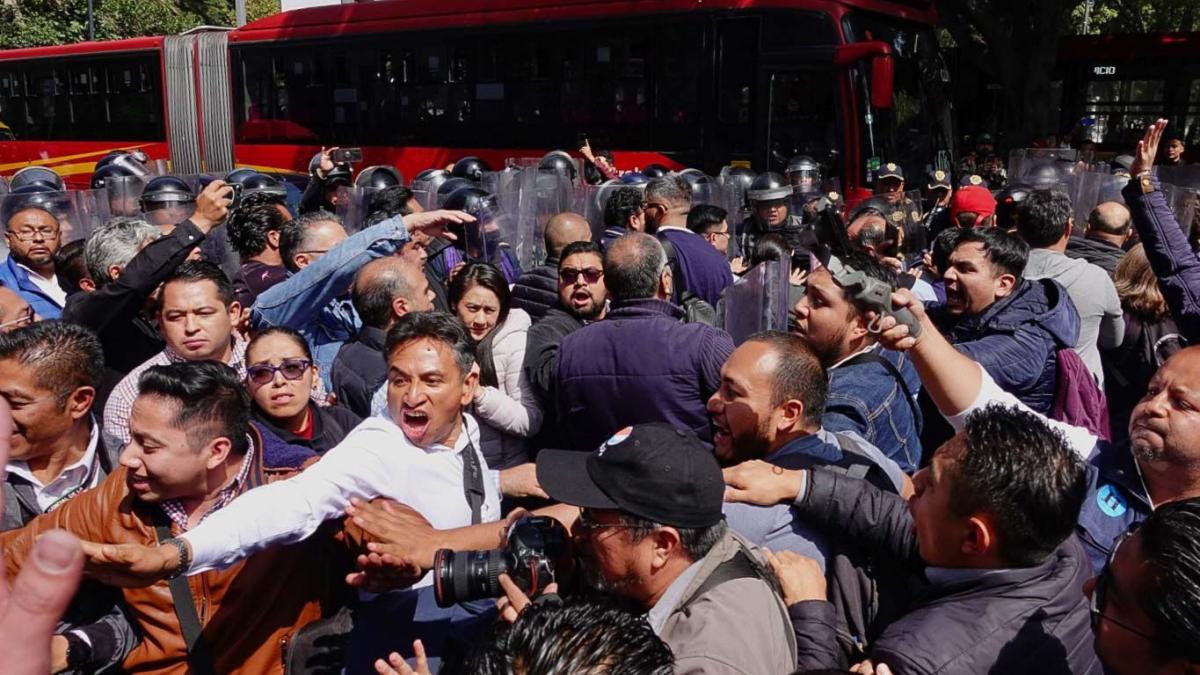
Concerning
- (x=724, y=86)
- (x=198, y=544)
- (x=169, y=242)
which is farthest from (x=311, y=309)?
(x=724, y=86)

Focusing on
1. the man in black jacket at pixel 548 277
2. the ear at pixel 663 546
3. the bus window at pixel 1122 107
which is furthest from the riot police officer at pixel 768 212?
the bus window at pixel 1122 107

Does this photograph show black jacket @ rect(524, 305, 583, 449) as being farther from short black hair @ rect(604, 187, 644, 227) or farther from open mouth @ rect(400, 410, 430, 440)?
short black hair @ rect(604, 187, 644, 227)

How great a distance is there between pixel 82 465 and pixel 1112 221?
532cm

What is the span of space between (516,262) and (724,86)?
5570 millimetres

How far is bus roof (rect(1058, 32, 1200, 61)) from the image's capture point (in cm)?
1591

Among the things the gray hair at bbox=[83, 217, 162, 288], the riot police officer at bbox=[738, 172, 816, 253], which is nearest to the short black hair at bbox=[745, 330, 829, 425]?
the gray hair at bbox=[83, 217, 162, 288]

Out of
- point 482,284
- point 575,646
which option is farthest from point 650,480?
point 482,284

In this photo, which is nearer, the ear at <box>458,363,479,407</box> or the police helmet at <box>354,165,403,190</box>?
the ear at <box>458,363,479,407</box>

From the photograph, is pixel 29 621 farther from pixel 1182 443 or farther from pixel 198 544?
pixel 1182 443

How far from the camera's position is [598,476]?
217 centimetres

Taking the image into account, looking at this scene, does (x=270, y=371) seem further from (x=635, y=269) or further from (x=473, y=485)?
(x=635, y=269)

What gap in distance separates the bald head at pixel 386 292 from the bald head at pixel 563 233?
54.4 inches

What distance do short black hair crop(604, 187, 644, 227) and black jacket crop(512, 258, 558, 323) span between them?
1491mm

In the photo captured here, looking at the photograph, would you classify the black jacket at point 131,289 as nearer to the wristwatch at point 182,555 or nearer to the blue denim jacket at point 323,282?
the blue denim jacket at point 323,282
